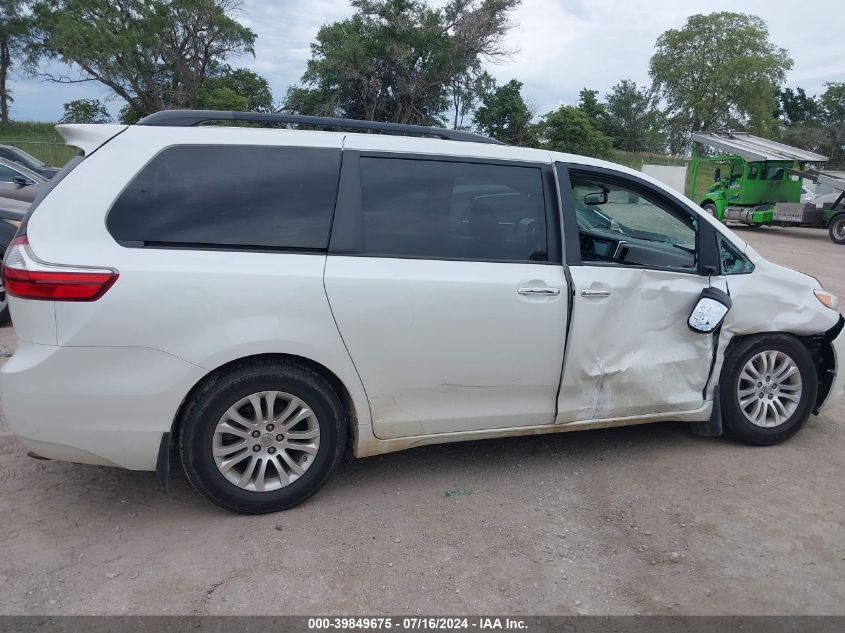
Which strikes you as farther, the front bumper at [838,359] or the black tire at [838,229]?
the black tire at [838,229]

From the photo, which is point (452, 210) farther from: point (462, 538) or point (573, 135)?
point (573, 135)

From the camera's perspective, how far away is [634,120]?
62.8 meters

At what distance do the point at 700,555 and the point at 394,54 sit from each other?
36062 millimetres

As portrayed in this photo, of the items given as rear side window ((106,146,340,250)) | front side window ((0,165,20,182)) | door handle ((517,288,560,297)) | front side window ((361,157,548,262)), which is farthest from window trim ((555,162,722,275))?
front side window ((0,165,20,182))

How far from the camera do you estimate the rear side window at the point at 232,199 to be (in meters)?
3.01

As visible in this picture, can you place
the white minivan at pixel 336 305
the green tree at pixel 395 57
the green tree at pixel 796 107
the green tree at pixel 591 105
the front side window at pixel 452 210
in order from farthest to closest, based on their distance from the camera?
the green tree at pixel 796 107 → the green tree at pixel 591 105 → the green tree at pixel 395 57 → the front side window at pixel 452 210 → the white minivan at pixel 336 305

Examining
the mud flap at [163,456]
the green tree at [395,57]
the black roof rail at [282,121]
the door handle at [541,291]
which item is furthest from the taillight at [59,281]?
the green tree at [395,57]

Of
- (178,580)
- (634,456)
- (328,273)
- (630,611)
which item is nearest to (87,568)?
(178,580)

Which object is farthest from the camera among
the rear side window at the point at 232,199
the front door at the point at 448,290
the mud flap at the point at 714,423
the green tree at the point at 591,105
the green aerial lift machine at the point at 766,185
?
the green tree at the point at 591,105

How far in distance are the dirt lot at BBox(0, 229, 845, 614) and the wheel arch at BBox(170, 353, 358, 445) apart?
43cm

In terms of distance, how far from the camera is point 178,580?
275cm

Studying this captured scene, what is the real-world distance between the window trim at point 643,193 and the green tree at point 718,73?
6211 cm

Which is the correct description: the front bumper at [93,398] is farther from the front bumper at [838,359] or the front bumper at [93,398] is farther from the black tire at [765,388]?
the front bumper at [838,359]

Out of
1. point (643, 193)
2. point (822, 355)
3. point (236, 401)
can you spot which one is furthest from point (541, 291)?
point (822, 355)
